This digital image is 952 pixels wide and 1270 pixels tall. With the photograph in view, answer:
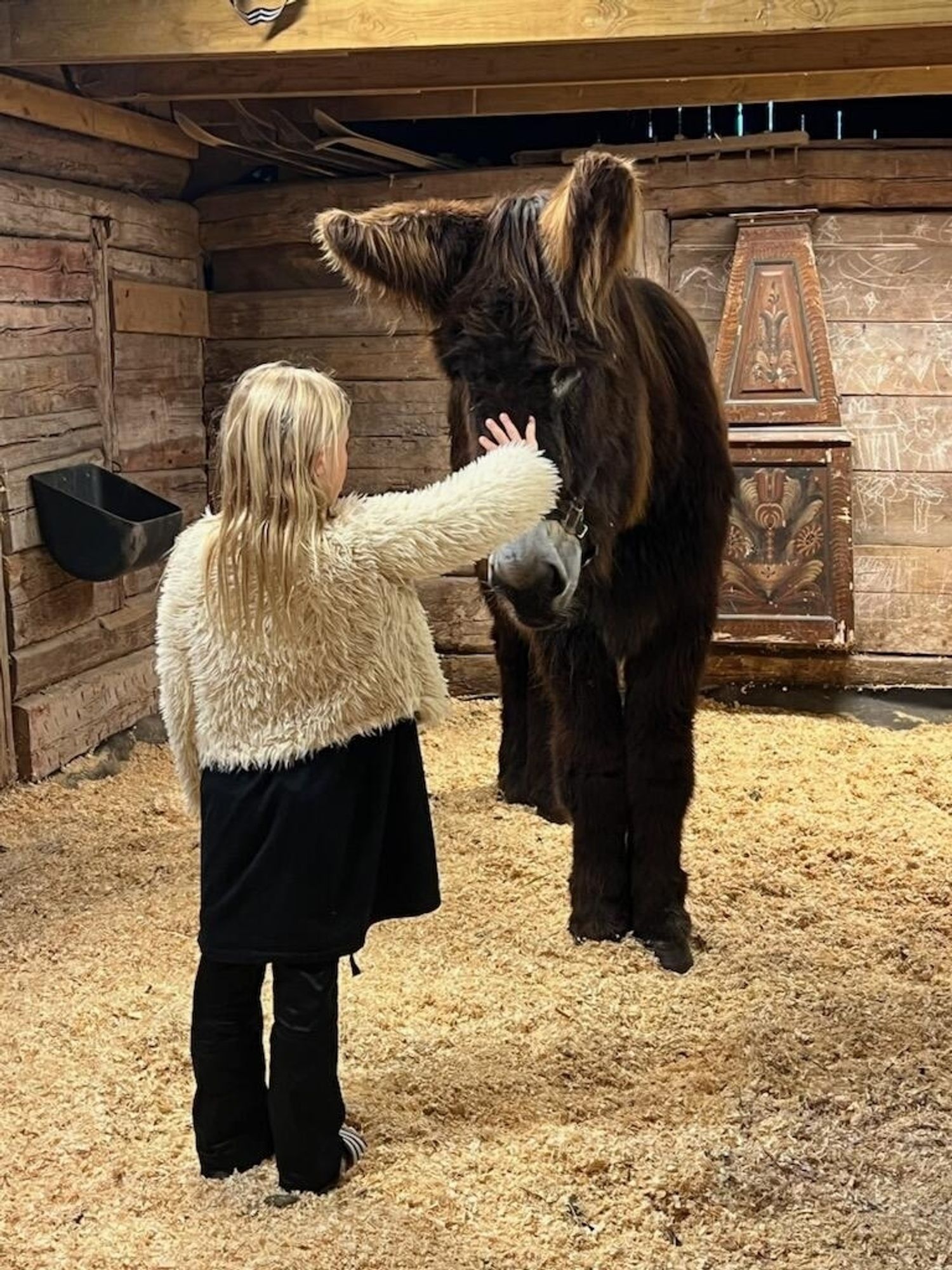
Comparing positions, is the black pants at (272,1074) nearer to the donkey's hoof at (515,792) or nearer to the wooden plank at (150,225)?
the donkey's hoof at (515,792)

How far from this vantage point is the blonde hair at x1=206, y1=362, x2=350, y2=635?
1.96 m

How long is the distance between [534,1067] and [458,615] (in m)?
3.31

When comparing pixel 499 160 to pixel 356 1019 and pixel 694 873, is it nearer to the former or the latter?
pixel 694 873

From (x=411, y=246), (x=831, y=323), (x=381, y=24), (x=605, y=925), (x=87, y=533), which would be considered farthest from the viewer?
(x=831, y=323)

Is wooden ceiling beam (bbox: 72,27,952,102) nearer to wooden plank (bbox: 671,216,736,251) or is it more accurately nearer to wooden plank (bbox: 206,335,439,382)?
wooden plank (bbox: 671,216,736,251)

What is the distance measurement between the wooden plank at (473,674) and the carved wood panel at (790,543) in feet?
3.85

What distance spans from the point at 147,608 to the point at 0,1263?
139 inches

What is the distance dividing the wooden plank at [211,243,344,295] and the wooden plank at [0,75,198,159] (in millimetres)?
483

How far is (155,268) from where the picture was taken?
Answer: 17.4 feet

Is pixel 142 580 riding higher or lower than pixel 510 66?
lower

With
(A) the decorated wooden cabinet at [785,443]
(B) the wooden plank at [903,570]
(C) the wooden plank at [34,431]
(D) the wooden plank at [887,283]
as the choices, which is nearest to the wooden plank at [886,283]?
(D) the wooden plank at [887,283]

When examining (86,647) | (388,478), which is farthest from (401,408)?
(86,647)

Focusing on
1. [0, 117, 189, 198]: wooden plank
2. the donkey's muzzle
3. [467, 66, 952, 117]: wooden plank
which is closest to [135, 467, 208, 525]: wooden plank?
[0, 117, 189, 198]: wooden plank

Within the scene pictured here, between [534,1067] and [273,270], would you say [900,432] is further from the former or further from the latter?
[534,1067]
